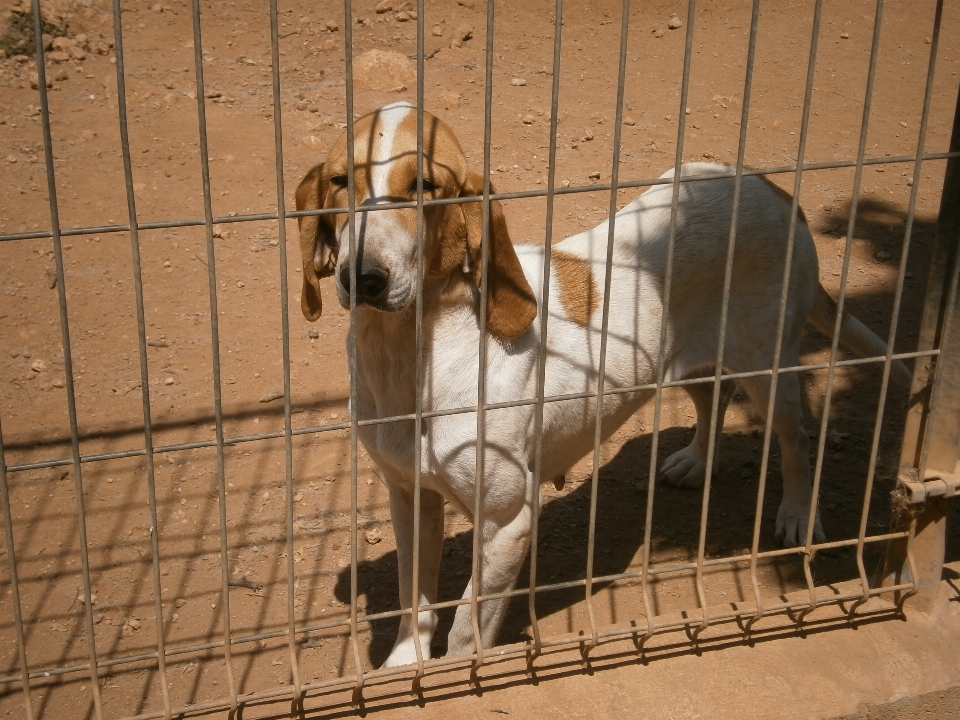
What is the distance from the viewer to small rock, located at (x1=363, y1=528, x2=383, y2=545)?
4281mm

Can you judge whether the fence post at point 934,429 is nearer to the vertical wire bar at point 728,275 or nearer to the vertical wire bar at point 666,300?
the vertical wire bar at point 728,275

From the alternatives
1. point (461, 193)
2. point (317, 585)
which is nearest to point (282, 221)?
point (461, 193)

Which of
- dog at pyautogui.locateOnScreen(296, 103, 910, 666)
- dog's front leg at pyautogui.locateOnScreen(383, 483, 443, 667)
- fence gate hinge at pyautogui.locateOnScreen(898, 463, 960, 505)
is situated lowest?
dog's front leg at pyautogui.locateOnScreen(383, 483, 443, 667)

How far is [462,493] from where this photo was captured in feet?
10.3

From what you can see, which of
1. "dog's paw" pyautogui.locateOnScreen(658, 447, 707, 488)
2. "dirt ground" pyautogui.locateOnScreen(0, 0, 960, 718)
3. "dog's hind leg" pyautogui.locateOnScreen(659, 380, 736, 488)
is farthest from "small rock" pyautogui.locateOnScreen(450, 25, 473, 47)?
"dog's paw" pyautogui.locateOnScreen(658, 447, 707, 488)

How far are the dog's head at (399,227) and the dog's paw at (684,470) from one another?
1897 millimetres

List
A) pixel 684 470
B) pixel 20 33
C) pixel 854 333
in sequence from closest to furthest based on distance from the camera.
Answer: pixel 854 333, pixel 684 470, pixel 20 33

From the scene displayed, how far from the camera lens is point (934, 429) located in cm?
312

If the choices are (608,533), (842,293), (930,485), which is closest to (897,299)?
(842,293)

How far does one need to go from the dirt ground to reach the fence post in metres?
0.69

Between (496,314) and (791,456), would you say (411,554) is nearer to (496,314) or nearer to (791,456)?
(496,314)

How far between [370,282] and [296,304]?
3.12 metres

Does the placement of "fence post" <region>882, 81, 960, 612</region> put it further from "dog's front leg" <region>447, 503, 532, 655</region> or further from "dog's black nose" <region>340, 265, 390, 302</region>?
"dog's black nose" <region>340, 265, 390, 302</region>

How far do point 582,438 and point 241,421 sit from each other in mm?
1933
